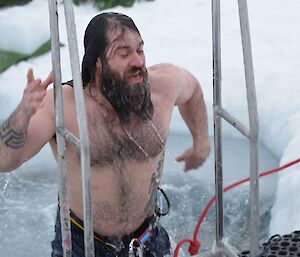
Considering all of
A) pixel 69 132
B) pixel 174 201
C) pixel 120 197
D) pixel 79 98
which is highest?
pixel 79 98

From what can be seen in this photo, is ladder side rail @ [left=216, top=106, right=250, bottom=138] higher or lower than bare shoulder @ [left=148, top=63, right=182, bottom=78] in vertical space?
higher

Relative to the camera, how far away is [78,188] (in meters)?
2.14

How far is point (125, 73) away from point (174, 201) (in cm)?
231

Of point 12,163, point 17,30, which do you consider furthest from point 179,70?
point 17,30

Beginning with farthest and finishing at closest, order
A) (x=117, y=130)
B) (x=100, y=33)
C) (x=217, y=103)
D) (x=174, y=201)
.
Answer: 1. (x=174, y=201)
2. (x=117, y=130)
3. (x=100, y=33)
4. (x=217, y=103)

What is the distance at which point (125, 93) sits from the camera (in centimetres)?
198

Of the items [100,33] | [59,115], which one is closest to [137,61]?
[100,33]

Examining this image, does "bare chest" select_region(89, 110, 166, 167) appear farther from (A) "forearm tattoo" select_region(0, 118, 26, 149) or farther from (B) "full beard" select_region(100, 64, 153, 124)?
(A) "forearm tattoo" select_region(0, 118, 26, 149)

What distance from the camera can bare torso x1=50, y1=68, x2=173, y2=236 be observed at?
209cm

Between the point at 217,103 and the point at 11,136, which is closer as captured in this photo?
the point at 11,136

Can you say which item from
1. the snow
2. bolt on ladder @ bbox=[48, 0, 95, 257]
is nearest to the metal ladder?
bolt on ladder @ bbox=[48, 0, 95, 257]

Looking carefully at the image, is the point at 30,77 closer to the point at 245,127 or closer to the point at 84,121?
the point at 84,121

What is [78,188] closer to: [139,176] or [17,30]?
[139,176]

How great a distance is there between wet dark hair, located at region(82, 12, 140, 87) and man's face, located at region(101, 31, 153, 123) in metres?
0.03
